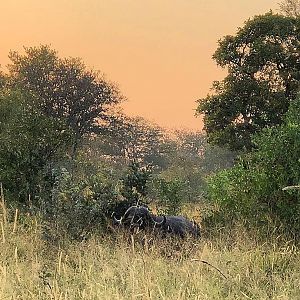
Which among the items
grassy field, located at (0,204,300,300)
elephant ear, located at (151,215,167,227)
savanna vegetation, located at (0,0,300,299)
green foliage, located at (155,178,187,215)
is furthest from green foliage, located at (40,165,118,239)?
green foliage, located at (155,178,187,215)

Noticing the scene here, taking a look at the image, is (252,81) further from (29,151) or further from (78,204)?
(78,204)

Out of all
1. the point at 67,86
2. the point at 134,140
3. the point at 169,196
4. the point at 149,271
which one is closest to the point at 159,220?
the point at 149,271

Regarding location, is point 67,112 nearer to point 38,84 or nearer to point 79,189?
point 38,84

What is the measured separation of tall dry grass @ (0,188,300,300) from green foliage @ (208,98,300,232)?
660mm

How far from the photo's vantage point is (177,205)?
12.7m

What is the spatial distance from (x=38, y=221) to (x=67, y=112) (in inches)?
836

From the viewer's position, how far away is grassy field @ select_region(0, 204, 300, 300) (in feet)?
15.4

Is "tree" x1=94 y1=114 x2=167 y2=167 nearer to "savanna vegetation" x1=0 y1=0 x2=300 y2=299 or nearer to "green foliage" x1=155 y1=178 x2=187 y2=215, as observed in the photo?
"savanna vegetation" x1=0 y1=0 x2=300 y2=299

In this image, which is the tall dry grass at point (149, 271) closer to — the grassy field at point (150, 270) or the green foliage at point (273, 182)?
the grassy field at point (150, 270)

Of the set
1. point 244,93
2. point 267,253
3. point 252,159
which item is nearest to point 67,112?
point 244,93

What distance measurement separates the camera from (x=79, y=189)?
8430 mm

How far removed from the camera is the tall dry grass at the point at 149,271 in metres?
4.69

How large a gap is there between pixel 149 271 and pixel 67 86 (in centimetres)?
2509

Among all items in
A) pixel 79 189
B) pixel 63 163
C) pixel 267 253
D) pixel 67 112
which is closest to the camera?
pixel 267 253
